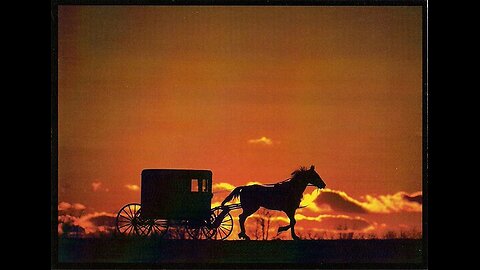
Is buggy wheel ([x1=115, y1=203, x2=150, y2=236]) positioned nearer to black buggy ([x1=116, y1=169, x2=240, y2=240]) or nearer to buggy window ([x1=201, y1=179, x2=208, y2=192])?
black buggy ([x1=116, y1=169, x2=240, y2=240])

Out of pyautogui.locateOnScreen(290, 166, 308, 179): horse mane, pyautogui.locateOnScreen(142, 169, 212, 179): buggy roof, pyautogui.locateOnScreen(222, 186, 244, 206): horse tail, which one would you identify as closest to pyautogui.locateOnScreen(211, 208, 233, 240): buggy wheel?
pyautogui.locateOnScreen(222, 186, 244, 206): horse tail

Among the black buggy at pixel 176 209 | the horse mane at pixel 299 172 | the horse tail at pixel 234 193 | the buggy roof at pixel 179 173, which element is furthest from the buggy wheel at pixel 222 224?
the horse mane at pixel 299 172

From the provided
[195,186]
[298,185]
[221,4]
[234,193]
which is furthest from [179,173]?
[221,4]

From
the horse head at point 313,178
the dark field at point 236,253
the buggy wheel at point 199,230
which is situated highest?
the horse head at point 313,178

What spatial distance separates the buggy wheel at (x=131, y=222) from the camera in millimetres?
6289

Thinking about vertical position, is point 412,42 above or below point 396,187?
above

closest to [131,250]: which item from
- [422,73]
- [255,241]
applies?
[255,241]

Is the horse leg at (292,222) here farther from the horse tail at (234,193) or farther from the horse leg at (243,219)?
the horse tail at (234,193)

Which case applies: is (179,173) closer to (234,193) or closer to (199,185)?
(199,185)

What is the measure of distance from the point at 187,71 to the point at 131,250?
1.26 meters

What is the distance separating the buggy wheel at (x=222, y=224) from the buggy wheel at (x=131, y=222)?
0.45 meters

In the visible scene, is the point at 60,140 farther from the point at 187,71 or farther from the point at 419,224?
the point at 419,224

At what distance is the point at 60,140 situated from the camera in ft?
20.5

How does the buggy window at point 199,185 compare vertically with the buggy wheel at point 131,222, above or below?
above
